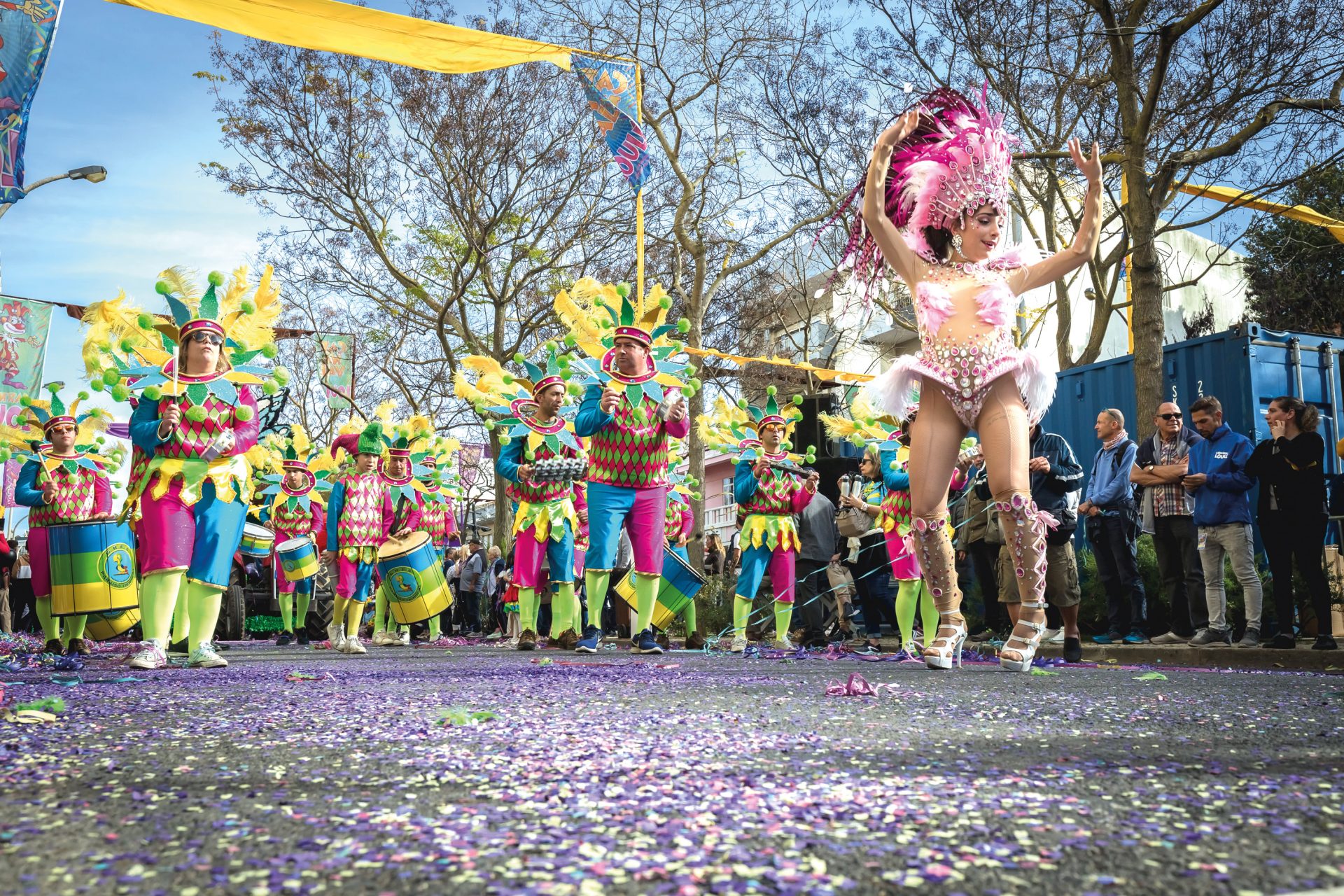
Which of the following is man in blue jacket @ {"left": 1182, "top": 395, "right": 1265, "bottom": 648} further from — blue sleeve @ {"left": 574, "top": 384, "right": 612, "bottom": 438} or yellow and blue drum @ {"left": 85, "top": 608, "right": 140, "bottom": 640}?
yellow and blue drum @ {"left": 85, "top": 608, "right": 140, "bottom": 640}

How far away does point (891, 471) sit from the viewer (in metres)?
8.29

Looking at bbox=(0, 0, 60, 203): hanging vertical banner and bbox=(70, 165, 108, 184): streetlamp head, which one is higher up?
bbox=(70, 165, 108, 184): streetlamp head

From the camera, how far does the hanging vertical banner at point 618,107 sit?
1518cm

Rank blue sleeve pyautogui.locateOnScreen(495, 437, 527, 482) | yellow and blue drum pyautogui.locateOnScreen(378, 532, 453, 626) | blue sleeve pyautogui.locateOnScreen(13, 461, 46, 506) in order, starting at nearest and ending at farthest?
blue sleeve pyautogui.locateOnScreen(495, 437, 527, 482)
blue sleeve pyautogui.locateOnScreen(13, 461, 46, 506)
yellow and blue drum pyautogui.locateOnScreen(378, 532, 453, 626)

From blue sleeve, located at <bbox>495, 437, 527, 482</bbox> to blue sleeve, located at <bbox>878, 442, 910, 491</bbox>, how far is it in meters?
2.77

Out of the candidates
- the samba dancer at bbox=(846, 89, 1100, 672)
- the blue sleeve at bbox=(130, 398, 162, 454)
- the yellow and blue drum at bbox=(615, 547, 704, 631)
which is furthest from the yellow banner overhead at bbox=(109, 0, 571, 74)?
the samba dancer at bbox=(846, 89, 1100, 672)

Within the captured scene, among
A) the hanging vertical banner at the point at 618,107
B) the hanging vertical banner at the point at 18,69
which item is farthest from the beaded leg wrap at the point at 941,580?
the hanging vertical banner at the point at 618,107

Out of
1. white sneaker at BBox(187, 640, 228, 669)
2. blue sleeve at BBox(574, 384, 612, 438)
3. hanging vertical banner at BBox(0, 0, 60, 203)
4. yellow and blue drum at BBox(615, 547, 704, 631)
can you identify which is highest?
hanging vertical banner at BBox(0, 0, 60, 203)

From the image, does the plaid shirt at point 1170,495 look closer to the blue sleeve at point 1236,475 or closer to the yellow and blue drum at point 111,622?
the blue sleeve at point 1236,475

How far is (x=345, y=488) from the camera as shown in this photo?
1002cm

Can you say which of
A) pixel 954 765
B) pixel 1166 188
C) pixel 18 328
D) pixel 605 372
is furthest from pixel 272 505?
pixel 954 765

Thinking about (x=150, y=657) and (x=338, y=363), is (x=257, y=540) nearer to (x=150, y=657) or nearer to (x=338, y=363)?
(x=150, y=657)

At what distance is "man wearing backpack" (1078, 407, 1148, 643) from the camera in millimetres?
8266

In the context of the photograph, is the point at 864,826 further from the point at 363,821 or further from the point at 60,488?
the point at 60,488
